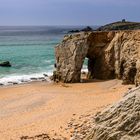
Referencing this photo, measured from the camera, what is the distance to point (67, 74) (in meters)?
36.8

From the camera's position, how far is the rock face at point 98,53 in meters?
34.0

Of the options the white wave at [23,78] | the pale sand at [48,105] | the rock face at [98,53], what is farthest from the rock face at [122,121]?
the white wave at [23,78]

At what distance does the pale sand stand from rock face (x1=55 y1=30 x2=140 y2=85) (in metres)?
1.71

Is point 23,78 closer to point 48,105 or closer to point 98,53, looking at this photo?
point 98,53

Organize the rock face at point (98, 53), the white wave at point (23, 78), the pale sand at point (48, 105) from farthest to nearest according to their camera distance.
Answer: the white wave at point (23, 78) < the rock face at point (98, 53) < the pale sand at point (48, 105)

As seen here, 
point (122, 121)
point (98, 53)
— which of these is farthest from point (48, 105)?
point (122, 121)

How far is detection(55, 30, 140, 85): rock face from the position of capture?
34.0 meters

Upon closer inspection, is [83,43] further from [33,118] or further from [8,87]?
[33,118]

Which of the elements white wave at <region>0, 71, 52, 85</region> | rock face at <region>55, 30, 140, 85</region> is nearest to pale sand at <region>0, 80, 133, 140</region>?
rock face at <region>55, 30, 140, 85</region>

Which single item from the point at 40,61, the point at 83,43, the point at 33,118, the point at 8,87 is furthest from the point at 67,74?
the point at 40,61

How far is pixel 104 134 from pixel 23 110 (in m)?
15.9

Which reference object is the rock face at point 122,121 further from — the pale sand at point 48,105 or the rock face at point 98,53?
the rock face at point 98,53

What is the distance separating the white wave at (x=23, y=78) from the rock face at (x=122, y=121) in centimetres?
3062

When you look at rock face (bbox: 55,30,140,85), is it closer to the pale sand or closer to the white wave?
the pale sand
